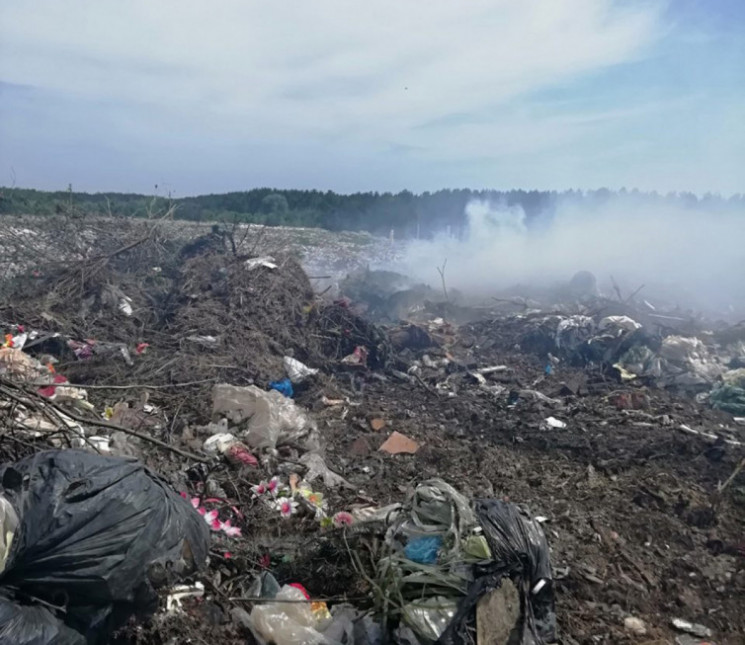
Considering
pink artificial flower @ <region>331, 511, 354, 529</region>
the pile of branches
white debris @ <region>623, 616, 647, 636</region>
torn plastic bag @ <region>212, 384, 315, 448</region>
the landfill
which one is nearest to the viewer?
the landfill

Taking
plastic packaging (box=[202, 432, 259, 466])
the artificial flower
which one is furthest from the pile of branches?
the artificial flower

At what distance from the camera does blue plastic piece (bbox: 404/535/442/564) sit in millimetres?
2658

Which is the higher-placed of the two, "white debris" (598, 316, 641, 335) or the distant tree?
the distant tree

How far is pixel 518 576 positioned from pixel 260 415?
271cm

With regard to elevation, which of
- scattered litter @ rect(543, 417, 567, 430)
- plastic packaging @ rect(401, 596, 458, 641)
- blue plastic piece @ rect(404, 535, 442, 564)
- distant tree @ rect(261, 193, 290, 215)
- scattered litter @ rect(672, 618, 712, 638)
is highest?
distant tree @ rect(261, 193, 290, 215)

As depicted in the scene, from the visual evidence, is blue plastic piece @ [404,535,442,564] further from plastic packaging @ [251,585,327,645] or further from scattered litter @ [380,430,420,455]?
scattered litter @ [380,430,420,455]

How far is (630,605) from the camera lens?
3260mm

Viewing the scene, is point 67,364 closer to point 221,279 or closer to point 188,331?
point 188,331

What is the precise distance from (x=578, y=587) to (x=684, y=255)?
24491 millimetres

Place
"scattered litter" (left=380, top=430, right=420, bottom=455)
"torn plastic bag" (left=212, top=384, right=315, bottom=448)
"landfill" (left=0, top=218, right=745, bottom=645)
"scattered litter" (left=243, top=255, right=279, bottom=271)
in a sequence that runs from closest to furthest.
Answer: "landfill" (left=0, top=218, right=745, bottom=645) < "torn plastic bag" (left=212, top=384, right=315, bottom=448) < "scattered litter" (left=380, top=430, right=420, bottom=455) < "scattered litter" (left=243, top=255, right=279, bottom=271)

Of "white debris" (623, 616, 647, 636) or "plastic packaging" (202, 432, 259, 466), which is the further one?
"plastic packaging" (202, 432, 259, 466)

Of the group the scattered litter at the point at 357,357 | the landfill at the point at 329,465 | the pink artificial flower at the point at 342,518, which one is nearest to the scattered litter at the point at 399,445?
the landfill at the point at 329,465

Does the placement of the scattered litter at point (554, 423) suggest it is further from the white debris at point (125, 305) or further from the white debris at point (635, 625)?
the white debris at point (125, 305)

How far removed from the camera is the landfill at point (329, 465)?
7.76ft
